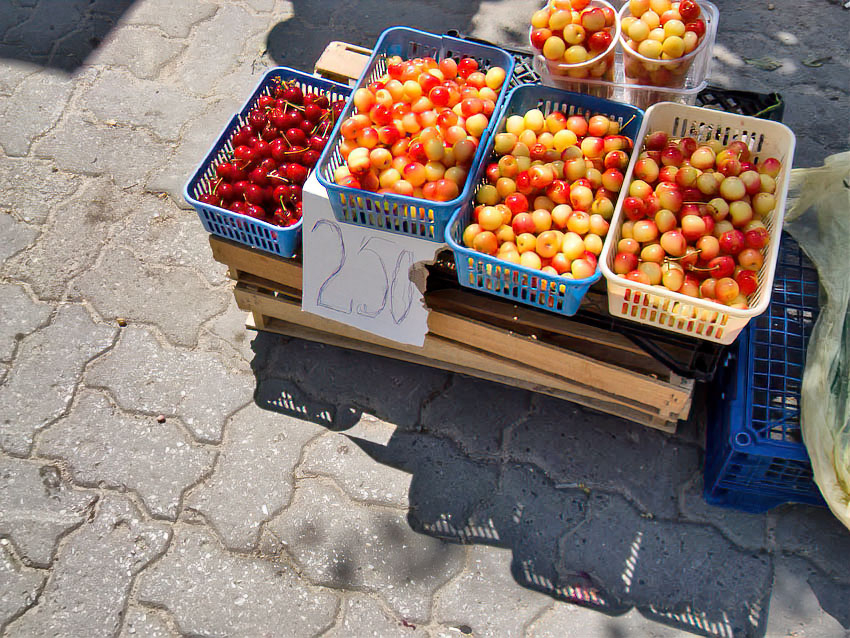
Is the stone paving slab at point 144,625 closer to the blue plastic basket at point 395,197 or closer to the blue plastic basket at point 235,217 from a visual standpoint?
the blue plastic basket at point 235,217

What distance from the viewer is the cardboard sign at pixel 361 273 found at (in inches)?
93.8

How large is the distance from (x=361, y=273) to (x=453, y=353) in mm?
481

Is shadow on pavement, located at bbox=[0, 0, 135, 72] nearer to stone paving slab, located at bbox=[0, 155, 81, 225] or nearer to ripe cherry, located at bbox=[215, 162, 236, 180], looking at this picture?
stone paving slab, located at bbox=[0, 155, 81, 225]

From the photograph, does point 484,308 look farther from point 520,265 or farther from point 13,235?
point 13,235

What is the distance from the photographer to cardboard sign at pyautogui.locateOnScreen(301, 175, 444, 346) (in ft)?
7.82

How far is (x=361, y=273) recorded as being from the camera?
2.52m

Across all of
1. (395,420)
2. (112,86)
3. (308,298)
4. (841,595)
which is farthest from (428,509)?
(112,86)

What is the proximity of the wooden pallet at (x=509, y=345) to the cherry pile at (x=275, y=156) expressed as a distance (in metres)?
0.17

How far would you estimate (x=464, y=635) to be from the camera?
2.35 metres

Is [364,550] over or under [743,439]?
under

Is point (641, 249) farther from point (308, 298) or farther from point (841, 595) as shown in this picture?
point (841, 595)

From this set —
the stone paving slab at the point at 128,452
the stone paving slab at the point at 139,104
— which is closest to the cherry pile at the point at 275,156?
the stone paving slab at the point at 128,452

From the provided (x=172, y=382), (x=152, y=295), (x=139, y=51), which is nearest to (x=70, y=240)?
(x=152, y=295)

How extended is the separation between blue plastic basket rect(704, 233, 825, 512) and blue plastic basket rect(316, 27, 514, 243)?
44.5 inches
